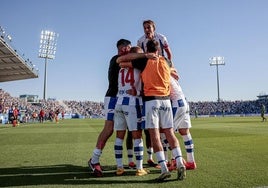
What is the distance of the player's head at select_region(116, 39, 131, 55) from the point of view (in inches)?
218

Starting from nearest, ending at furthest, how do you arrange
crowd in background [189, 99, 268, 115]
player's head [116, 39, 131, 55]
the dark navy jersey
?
player's head [116, 39, 131, 55] < the dark navy jersey < crowd in background [189, 99, 268, 115]

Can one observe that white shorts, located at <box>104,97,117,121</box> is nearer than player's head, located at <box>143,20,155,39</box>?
No

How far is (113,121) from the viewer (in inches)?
220

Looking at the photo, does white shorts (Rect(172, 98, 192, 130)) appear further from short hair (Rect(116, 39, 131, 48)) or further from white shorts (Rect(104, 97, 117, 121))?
short hair (Rect(116, 39, 131, 48))

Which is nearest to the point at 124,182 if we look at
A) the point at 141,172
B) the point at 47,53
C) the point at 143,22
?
the point at 141,172

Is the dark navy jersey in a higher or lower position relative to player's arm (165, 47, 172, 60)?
lower

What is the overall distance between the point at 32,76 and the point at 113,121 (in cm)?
4160

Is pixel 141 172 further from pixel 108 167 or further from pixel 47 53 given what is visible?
pixel 47 53

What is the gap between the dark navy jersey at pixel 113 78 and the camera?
5.68 m

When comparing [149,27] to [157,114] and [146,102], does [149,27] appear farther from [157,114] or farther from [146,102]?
[157,114]

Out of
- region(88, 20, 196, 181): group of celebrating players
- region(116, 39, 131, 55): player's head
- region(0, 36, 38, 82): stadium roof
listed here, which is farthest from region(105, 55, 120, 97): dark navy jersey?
region(0, 36, 38, 82): stadium roof

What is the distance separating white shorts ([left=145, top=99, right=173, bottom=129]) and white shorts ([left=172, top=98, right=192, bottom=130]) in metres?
0.63

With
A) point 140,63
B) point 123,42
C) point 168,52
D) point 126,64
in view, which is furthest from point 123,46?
point 168,52

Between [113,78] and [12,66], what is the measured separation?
115 ft
